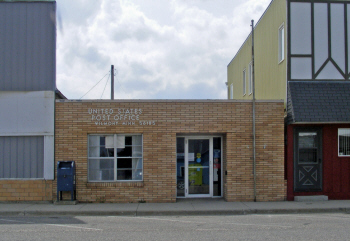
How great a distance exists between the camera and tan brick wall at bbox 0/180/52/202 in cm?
1268

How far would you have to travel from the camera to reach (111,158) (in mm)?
13039

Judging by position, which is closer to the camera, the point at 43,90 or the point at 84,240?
the point at 84,240

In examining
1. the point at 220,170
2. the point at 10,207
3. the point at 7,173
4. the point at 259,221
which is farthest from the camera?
the point at 220,170

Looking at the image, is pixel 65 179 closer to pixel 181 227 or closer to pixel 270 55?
pixel 181 227

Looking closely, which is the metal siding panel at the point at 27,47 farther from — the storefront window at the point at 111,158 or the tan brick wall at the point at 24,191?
the tan brick wall at the point at 24,191

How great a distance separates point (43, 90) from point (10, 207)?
3825 mm

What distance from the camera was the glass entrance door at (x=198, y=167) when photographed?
44.8 ft

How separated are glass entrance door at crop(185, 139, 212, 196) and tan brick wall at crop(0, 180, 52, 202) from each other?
15.5 feet

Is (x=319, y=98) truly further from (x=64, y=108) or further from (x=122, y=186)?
A: (x=64, y=108)

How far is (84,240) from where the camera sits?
7.99 metres

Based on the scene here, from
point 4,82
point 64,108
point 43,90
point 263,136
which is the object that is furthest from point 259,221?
point 4,82

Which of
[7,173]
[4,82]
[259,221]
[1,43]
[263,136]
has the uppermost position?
[1,43]

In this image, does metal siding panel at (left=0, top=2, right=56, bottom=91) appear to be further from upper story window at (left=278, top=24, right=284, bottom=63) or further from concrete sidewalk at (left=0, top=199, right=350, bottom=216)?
upper story window at (left=278, top=24, right=284, bottom=63)

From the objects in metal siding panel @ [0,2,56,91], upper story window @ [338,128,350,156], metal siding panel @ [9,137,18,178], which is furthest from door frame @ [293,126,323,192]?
metal siding panel @ [9,137,18,178]
